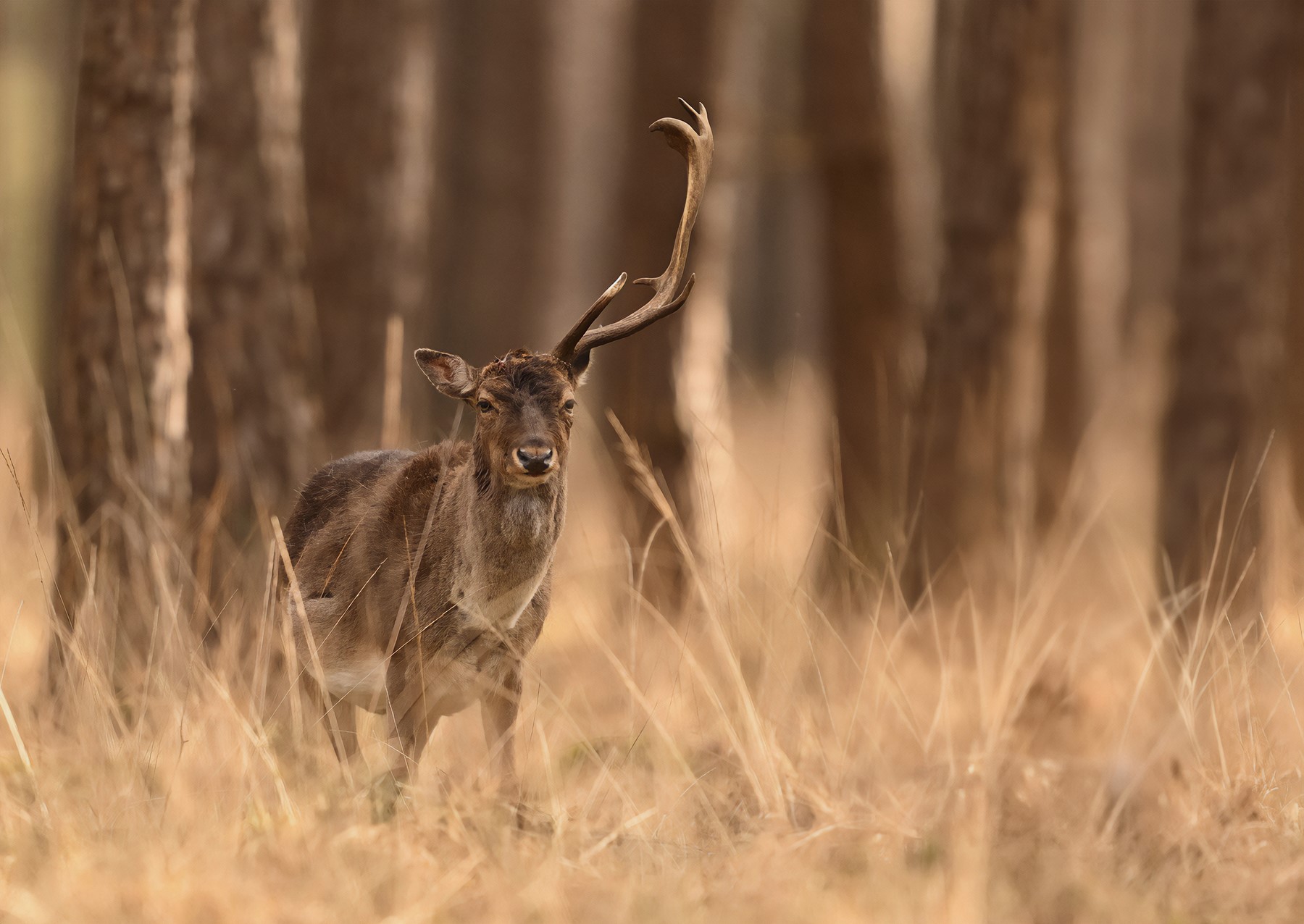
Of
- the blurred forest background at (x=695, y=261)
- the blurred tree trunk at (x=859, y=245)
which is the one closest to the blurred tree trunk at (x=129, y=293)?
the blurred forest background at (x=695, y=261)

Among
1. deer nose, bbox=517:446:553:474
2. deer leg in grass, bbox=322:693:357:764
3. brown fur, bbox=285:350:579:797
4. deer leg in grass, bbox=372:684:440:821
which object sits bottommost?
deer leg in grass, bbox=322:693:357:764

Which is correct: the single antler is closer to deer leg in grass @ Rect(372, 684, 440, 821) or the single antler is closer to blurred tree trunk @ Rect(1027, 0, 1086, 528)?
deer leg in grass @ Rect(372, 684, 440, 821)

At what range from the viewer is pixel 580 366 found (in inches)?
193

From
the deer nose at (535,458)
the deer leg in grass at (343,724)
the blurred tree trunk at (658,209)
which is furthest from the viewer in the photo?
the blurred tree trunk at (658,209)

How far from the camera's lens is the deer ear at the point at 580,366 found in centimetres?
488

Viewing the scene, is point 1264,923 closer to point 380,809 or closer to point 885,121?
point 380,809

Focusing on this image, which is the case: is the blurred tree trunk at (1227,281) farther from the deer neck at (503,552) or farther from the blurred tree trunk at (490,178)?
the blurred tree trunk at (490,178)

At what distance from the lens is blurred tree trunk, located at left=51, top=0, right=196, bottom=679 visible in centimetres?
574

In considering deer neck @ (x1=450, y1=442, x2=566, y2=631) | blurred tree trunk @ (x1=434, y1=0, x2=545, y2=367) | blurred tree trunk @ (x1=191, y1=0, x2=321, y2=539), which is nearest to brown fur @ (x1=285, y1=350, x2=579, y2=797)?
deer neck @ (x1=450, y1=442, x2=566, y2=631)

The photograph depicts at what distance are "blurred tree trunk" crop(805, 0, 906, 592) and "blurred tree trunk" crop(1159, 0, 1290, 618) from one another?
187 cm

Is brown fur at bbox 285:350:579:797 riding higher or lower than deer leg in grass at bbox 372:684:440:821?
higher

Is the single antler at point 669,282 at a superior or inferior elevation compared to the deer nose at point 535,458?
superior

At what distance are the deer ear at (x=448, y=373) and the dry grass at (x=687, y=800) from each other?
940 millimetres

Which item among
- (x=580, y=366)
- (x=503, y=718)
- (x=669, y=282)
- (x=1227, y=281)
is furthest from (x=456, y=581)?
(x=1227, y=281)
